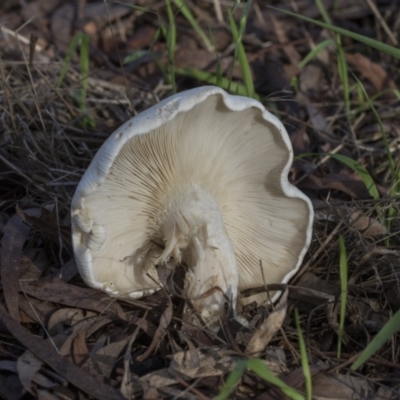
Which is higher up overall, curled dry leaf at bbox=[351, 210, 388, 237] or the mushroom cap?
the mushroom cap

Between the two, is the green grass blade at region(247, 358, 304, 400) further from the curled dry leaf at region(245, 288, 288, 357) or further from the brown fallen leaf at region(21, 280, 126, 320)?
the brown fallen leaf at region(21, 280, 126, 320)

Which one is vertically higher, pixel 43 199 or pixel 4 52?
pixel 4 52

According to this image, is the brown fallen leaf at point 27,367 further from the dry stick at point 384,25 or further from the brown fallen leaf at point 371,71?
the dry stick at point 384,25

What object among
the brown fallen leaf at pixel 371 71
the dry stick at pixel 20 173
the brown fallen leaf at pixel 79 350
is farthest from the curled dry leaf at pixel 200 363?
the brown fallen leaf at pixel 371 71

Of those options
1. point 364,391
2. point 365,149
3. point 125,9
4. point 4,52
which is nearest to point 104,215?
point 364,391

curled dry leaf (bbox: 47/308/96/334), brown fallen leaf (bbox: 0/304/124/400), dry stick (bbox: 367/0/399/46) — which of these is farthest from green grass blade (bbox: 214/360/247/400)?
dry stick (bbox: 367/0/399/46)

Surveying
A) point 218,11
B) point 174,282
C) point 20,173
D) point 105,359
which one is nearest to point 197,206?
point 174,282

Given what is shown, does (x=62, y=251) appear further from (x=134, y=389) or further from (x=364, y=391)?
(x=364, y=391)
